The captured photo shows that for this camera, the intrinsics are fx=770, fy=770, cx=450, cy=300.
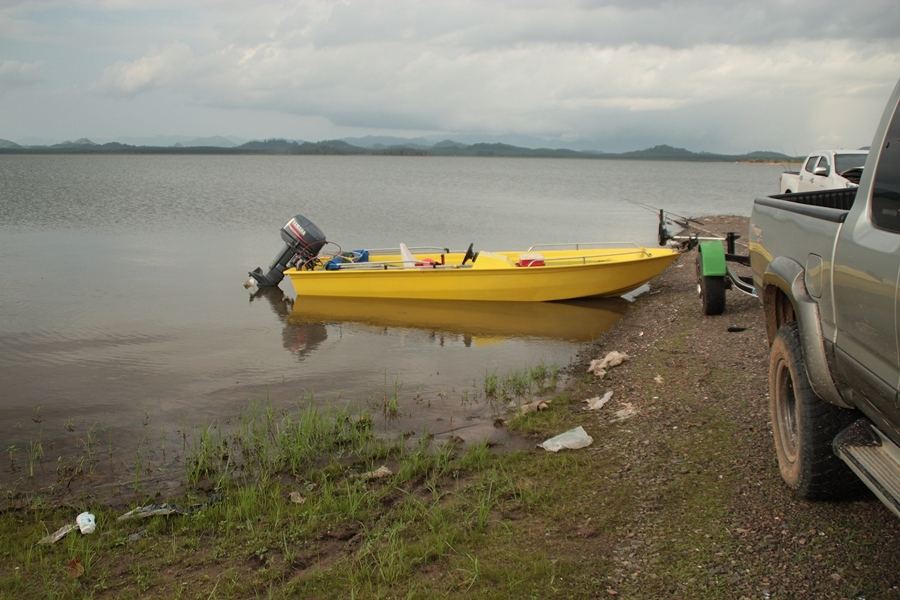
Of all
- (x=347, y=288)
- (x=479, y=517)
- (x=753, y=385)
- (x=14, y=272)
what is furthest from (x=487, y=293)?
(x=14, y=272)

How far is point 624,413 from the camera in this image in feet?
25.2

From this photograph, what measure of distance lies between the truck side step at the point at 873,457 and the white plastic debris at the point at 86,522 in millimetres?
4997

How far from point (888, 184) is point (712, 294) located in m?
8.50

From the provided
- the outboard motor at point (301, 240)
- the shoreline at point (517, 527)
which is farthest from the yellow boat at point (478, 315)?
the shoreline at point (517, 527)

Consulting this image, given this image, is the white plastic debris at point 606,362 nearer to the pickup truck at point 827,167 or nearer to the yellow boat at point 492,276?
the yellow boat at point 492,276

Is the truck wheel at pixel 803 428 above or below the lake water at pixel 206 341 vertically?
above

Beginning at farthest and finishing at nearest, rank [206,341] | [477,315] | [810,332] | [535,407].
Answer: [477,315]
[206,341]
[535,407]
[810,332]

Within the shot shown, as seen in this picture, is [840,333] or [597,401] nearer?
[840,333]

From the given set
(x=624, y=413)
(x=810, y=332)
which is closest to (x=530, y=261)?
(x=624, y=413)

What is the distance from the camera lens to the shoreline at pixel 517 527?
14.0 feet

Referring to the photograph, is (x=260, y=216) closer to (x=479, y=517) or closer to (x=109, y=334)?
(x=109, y=334)

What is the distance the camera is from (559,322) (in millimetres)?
14383

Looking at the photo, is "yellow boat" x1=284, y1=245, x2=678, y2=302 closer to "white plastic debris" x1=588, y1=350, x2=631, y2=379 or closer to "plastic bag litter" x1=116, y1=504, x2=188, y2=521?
"white plastic debris" x1=588, y1=350, x2=631, y2=379

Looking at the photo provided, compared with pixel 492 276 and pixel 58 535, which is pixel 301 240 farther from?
pixel 58 535
